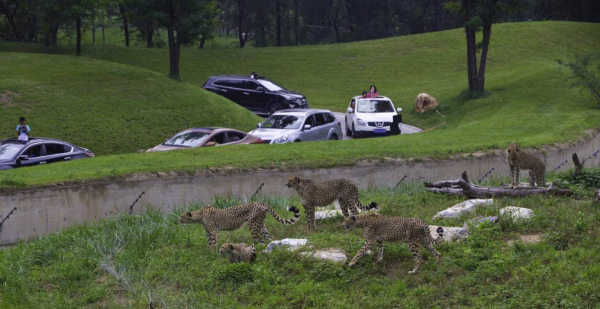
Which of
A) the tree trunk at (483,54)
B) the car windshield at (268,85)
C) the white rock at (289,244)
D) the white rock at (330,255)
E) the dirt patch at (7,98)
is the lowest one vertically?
the white rock at (330,255)

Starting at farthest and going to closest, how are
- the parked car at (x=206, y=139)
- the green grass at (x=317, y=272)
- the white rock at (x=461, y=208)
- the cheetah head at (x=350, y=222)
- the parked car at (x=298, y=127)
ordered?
the parked car at (x=298, y=127) → the parked car at (x=206, y=139) → the white rock at (x=461, y=208) → the cheetah head at (x=350, y=222) → the green grass at (x=317, y=272)

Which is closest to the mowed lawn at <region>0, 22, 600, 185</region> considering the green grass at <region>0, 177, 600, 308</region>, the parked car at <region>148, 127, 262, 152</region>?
the parked car at <region>148, 127, 262, 152</region>

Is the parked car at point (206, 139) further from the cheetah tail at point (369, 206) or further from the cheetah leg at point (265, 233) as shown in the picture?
the cheetah leg at point (265, 233)

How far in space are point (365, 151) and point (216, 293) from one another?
13.5 metres

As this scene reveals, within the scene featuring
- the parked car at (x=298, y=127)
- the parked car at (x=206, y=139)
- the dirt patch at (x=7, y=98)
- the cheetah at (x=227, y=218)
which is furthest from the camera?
the dirt patch at (x=7, y=98)

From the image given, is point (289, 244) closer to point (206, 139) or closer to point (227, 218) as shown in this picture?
point (227, 218)

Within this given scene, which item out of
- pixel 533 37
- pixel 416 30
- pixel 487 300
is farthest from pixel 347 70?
pixel 487 300

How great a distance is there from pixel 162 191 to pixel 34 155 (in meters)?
6.73

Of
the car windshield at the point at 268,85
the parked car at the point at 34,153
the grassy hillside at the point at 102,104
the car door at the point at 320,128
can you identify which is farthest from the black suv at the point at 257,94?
the parked car at the point at 34,153

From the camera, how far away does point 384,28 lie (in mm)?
83000

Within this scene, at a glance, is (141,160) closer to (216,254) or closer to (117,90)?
(216,254)

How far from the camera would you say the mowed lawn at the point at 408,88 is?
71.9 ft

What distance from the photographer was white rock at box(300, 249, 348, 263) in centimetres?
1062

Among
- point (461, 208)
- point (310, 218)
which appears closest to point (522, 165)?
point (461, 208)
